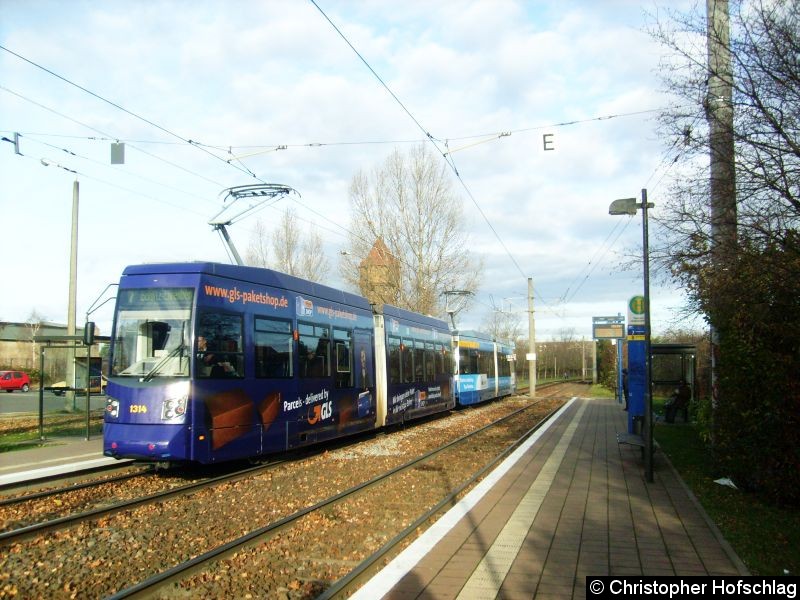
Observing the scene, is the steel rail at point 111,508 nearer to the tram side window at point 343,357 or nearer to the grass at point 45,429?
the tram side window at point 343,357

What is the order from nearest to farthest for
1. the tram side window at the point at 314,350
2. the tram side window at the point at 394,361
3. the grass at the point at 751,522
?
the grass at the point at 751,522 → the tram side window at the point at 314,350 → the tram side window at the point at 394,361

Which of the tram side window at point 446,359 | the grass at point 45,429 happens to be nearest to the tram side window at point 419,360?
the tram side window at point 446,359

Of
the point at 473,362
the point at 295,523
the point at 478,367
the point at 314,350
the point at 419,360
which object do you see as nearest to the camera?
the point at 295,523

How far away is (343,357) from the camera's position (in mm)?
14023

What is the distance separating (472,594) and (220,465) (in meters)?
7.90

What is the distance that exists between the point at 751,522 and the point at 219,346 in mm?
7485

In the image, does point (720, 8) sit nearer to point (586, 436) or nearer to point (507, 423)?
point (586, 436)

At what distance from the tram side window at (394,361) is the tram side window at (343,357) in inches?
113

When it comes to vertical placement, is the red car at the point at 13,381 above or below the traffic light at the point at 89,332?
below

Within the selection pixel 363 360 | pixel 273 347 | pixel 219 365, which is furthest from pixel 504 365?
pixel 219 365

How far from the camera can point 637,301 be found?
13570 millimetres

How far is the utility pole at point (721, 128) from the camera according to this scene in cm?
764

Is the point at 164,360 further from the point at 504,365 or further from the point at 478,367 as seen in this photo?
the point at 504,365

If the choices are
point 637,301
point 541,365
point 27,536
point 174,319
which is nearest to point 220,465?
point 174,319
